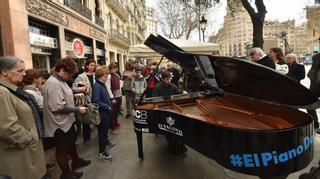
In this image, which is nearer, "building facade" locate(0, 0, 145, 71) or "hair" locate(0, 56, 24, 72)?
"hair" locate(0, 56, 24, 72)

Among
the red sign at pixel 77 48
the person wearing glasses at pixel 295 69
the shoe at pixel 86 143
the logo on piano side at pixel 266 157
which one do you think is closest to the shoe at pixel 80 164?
the shoe at pixel 86 143

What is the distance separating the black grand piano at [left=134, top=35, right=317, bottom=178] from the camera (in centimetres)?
269

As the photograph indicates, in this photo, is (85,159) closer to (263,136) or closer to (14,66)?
(14,66)

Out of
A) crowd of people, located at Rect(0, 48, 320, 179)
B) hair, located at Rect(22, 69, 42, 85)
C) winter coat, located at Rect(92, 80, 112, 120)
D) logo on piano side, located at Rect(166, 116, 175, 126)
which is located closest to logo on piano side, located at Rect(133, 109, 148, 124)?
logo on piano side, located at Rect(166, 116, 175, 126)

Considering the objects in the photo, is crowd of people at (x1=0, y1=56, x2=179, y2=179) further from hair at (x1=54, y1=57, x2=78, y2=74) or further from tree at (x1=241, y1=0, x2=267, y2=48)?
tree at (x1=241, y1=0, x2=267, y2=48)

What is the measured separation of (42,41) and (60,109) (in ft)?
26.6

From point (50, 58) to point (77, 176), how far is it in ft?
29.8

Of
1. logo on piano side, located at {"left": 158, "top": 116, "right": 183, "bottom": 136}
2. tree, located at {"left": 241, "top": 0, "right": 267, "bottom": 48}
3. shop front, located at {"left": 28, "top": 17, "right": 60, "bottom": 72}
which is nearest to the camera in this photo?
logo on piano side, located at {"left": 158, "top": 116, "right": 183, "bottom": 136}

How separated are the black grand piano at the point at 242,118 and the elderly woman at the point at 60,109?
1.07 metres

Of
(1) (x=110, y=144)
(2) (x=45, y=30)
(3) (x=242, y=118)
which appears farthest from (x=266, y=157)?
(2) (x=45, y=30)

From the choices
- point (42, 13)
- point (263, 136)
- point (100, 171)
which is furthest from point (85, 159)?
point (42, 13)

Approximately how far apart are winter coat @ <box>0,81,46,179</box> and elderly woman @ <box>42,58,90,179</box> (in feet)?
3.01

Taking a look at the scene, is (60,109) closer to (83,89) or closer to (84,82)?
(83,89)

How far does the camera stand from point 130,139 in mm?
6305
